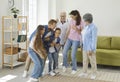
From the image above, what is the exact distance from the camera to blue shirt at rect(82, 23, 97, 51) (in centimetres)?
464

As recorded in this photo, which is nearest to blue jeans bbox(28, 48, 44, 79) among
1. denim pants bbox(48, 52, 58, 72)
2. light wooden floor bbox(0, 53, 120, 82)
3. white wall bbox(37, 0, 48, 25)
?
light wooden floor bbox(0, 53, 120, 82)

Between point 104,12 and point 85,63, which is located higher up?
point 104,12

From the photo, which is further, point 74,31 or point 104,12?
point 104,12

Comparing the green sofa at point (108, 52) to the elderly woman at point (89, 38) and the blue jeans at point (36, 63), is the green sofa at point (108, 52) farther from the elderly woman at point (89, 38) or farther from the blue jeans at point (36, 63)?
the blue jeans at point (36, 63)

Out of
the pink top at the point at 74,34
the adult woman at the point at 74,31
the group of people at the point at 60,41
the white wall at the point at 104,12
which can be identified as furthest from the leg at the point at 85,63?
the white wall at the point at 104,12

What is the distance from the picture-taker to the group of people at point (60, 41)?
4.35m

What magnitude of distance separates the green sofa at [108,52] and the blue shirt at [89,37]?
111 centimetres

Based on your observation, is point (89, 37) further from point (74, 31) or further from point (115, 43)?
point (115, 43)

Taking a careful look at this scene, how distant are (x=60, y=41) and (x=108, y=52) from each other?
4.47ft

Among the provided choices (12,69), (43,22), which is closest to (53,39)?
(12,69)

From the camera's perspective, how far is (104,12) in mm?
7316

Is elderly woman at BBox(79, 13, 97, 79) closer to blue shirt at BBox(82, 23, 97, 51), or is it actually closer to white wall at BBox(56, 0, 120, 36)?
blue shirt at BBox(82, 23, 97, 51)

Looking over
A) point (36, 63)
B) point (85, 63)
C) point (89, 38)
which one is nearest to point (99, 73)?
point (85, 63)

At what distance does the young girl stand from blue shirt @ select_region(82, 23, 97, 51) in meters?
0.97
